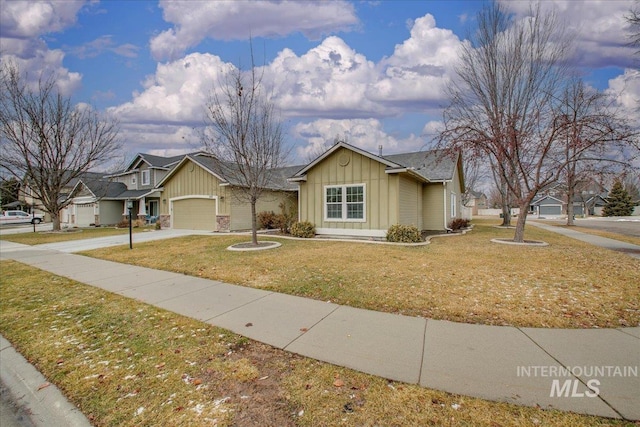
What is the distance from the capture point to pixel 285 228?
58.1ft

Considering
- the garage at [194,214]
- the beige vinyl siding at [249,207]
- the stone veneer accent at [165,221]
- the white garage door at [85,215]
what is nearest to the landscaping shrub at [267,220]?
the beige vinyl siding at [249,207]

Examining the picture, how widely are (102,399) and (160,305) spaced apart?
2634 mm

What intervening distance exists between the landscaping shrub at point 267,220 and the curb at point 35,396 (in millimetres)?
16206

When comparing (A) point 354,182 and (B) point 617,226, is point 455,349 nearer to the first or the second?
(A) point 354,182

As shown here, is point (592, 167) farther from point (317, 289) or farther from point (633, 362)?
point (317, 289)

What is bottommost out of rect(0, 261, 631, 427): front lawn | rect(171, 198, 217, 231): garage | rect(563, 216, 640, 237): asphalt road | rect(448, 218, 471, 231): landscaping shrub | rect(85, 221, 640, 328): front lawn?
rect(563, 216, 640, 237): asphalt road

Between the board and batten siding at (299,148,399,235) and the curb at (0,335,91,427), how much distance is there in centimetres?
1167

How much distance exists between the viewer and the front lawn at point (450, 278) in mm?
4633

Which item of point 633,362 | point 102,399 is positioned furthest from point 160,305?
point 633,362

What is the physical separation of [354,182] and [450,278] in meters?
8.13

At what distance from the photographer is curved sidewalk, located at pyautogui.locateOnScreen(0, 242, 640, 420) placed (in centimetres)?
271

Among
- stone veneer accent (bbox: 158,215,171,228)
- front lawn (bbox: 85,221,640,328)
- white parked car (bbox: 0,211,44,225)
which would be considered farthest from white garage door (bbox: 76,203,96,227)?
front lawn (bbox: 85,221,640,328)

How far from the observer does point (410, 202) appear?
15398 millimetres

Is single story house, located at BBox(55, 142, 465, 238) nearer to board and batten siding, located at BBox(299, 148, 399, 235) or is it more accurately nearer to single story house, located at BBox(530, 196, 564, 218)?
board and batten siding, located at BBox(299, 148, 399, 235)
